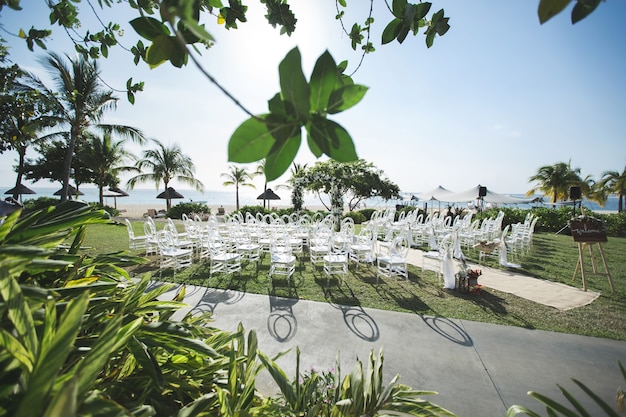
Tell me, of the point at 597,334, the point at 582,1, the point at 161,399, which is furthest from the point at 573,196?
the point at 161,399

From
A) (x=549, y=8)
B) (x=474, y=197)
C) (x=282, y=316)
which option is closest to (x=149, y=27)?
(x=549, y=8)

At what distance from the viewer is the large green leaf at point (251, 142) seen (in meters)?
0.40

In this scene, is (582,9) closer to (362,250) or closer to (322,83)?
(322,83)

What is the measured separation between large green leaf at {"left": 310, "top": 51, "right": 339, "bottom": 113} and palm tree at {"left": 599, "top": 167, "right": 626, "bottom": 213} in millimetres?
33185

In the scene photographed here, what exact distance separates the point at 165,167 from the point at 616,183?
1622 inches

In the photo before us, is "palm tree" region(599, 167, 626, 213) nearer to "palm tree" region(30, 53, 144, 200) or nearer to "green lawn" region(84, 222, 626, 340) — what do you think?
"green lawn" region(84, 222, 626, 340)

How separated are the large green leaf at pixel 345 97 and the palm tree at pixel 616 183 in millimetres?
33146

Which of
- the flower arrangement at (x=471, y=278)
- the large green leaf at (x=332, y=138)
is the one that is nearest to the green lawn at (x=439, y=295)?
the flower arrangement at (x=471, y=278)

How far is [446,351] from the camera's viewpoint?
9.89 ft

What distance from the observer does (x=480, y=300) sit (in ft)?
15.3

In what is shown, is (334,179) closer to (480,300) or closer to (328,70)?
(480,300)

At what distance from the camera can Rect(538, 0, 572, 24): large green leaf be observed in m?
0.40

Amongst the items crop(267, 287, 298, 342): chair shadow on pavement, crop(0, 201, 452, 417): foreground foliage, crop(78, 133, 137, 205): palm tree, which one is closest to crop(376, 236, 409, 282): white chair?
crop(267, 287, 298, 342): chair shadow on pavement

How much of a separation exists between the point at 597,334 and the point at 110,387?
565 centimetres
